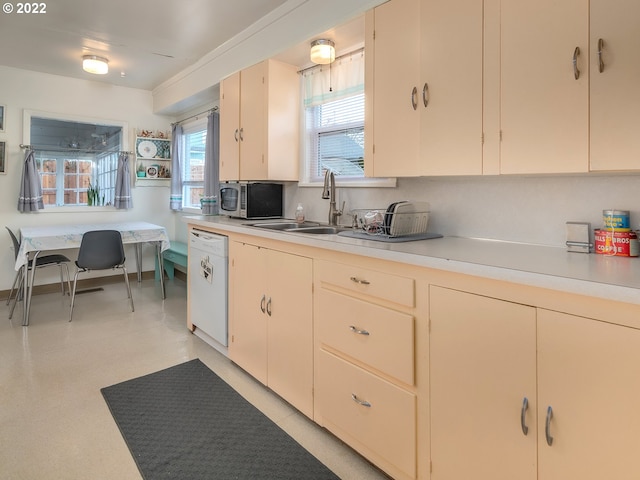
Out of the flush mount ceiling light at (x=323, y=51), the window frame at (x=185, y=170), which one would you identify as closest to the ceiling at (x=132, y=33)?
the flush mount ceiling light at (x=323, y=51)

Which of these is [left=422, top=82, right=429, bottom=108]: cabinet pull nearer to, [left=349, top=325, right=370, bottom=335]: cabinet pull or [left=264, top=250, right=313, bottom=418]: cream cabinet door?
[left=264, top=250, right=313, bottom=418]: cream cabinet door

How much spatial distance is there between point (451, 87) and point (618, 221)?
33.7 inches

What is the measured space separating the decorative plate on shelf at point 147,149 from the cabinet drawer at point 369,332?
431cm

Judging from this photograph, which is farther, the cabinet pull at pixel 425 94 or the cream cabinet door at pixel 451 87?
the cabinet pull at pixel 425 94

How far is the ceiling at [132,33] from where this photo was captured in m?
2.77

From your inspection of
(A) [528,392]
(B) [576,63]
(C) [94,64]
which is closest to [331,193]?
(B) [576,63]

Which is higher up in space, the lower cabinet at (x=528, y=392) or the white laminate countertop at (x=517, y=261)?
the white laminate countertop at (x=517, y=261)

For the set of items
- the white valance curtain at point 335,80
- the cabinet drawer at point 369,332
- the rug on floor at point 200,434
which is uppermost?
the white valance curtain at point 335,80

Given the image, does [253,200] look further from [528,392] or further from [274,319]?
[528,392]

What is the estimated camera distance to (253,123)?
10.0ft

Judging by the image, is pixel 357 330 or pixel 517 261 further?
pixel 357 330

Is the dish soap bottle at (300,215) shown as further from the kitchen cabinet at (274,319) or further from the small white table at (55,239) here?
the small white table at (55,239)

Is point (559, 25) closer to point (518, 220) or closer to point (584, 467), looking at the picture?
point (518, 220)

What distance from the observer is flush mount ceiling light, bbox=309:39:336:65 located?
2471 millimetres
